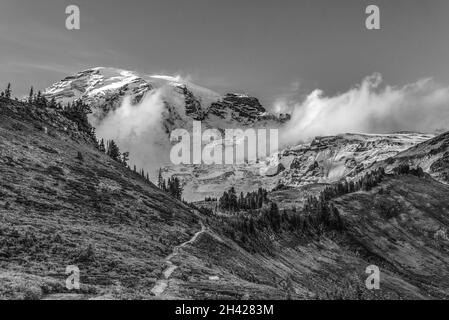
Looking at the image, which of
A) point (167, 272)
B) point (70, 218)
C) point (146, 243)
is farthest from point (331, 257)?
point (167, 272)

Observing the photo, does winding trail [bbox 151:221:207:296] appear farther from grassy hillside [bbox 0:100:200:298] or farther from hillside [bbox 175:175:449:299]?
hillside [bbox 175:175:449:299]

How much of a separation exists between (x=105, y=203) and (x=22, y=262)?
38534mm

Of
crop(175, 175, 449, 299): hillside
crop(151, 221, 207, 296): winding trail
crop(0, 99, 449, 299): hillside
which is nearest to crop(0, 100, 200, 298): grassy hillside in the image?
crop(0, 99, 449, 299): hillside

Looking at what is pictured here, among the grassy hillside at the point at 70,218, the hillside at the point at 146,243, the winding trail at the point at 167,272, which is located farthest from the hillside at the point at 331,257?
the grassy hillside at the point at 70,218

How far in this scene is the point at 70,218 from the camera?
62844mm

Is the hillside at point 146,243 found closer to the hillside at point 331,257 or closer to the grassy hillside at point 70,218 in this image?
the grassy hillside at point 70,218

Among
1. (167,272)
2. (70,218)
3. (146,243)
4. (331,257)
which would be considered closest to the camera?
(167,272)

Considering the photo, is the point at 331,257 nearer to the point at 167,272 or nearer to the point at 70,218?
the point at 70,218

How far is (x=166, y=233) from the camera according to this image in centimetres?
7350

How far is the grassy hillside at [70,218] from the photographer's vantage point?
127 feet

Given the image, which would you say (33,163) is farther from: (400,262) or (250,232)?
(400,262)

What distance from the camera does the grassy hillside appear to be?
38688mm

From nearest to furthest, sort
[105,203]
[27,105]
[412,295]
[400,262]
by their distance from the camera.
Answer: [105,203], [412,295], [27,105], [400,262]
